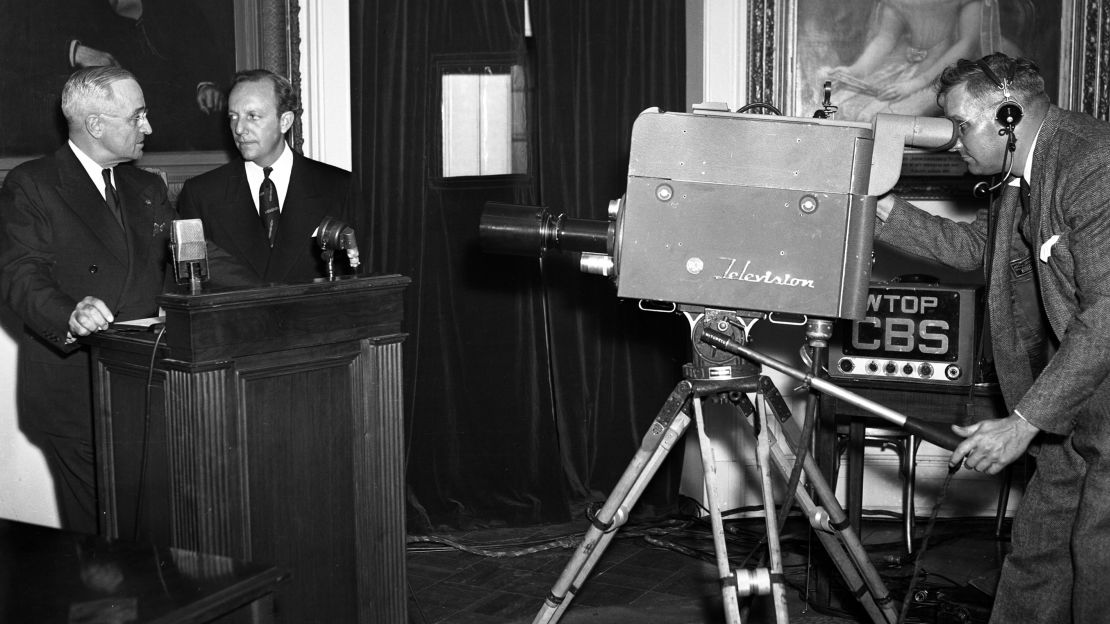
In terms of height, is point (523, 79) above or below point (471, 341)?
above

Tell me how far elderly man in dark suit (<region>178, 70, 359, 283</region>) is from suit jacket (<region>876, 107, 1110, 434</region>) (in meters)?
1.97

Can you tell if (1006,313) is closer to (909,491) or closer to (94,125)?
(909,491)

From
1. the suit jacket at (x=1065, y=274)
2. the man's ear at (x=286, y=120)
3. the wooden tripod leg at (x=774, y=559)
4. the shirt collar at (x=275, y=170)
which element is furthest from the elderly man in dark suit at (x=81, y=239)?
the suit jacket at (x=1065, y=274)

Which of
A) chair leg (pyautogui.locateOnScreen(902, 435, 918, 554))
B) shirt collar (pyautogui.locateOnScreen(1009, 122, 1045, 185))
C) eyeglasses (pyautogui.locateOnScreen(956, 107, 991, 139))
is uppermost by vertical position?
eyeglasses (pyautogui.locateOnScreen(956, 107, 991, 139))

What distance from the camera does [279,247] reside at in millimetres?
3473

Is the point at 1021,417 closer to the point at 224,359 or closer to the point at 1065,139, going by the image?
the point at 1065,139

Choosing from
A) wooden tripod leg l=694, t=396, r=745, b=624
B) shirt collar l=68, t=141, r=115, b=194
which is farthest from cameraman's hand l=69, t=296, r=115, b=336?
wooden tripod leg l=694, t=396, r=745, b=624

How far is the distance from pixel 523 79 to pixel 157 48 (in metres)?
1.32

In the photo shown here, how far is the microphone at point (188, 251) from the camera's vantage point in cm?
254

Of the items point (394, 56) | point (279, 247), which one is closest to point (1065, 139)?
point (279, 247)

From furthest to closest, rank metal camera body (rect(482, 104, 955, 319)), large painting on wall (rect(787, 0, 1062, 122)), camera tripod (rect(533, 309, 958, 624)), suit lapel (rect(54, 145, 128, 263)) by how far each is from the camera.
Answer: large painting on wall (rect(787, 0, 1062, 122)), suit lapel (rect(54, 145, 128, 263)), camera tripod (rect(533, 309, 958, 624)), metal camera body (rect(482, 104, 955, 319))

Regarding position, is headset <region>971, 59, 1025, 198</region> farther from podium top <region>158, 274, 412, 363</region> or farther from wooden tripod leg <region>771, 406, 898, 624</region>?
podium top <region>158, 274, 412, 363</region>

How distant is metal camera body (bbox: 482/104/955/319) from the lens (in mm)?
2307

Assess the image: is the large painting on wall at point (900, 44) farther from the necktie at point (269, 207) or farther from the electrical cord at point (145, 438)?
the electrical cord at point (145, 438)
